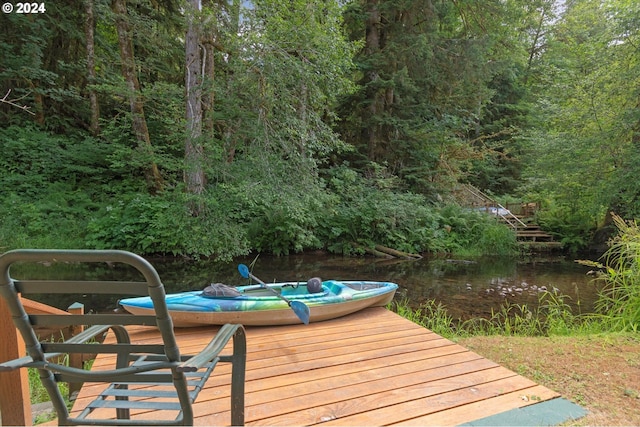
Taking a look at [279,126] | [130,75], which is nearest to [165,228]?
[279,126]

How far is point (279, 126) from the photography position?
6.66 metres

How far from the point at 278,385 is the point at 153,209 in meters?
7.16

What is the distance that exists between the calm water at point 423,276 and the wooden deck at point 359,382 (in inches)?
129

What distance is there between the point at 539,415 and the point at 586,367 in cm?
111

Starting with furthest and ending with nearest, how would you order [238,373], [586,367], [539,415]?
[586,367]
[539,415]
[238,373]

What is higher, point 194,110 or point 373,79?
point 373,79

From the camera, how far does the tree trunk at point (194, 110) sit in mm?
6883

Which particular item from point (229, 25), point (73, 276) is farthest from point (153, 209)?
point (229, 25)

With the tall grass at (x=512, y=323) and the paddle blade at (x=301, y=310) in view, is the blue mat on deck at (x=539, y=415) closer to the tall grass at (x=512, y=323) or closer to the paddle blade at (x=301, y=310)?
the paddle blade at (x=301, y=310)

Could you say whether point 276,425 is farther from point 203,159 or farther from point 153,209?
point 153,209

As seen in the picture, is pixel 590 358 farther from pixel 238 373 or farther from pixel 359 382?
pixel 238 373

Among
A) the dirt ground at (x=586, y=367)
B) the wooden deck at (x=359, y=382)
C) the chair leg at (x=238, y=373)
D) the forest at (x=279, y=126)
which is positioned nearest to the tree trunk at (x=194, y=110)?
the forest at (x=279, y=126)
